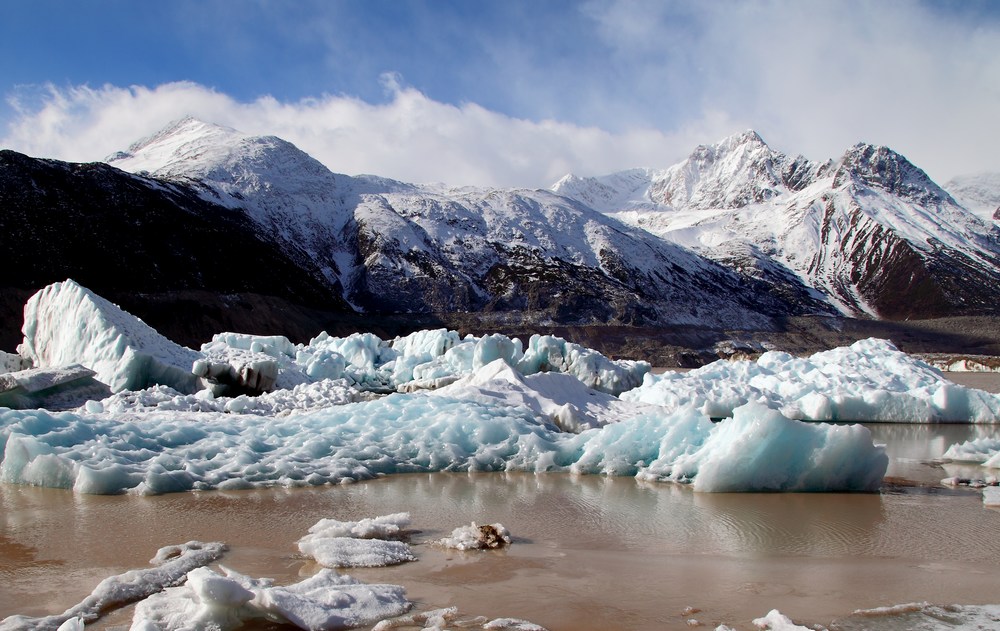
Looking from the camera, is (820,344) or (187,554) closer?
(187,554)

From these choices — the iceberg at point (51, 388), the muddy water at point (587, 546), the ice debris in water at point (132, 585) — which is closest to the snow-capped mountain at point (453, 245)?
the iceberg at point (51, 388)

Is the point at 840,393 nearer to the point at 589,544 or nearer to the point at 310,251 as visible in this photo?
the point at 589,544

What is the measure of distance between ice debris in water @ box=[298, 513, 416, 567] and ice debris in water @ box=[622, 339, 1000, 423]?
958cm

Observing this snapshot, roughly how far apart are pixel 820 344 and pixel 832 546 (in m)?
48.0

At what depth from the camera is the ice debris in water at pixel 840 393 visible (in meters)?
14.1

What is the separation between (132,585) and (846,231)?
102258 millimetres

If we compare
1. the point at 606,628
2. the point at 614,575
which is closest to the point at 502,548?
the point at 614,575

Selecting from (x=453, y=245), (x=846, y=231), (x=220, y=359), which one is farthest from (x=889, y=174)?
(x=220, y=359)

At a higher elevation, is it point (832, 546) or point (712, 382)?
point (712, 382)

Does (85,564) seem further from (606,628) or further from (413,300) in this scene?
(413,300)

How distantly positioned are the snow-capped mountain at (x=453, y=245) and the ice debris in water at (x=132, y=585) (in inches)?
1726

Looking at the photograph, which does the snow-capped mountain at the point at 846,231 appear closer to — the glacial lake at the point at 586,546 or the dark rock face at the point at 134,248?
the dark rock face at the point at 134,248

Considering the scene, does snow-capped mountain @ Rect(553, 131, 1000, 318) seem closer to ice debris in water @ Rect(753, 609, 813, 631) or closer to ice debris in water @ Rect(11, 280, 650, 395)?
ice debris in water @ Rect(11, 280, 650, 395)

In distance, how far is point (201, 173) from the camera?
59.4 m
